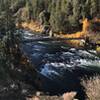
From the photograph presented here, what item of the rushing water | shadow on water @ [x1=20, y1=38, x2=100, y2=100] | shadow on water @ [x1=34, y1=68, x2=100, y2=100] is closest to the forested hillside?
the rushing water

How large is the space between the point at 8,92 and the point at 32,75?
28.4ft

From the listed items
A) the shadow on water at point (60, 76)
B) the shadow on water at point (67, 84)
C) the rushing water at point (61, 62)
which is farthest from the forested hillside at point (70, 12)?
the shadow on water at point (67, 84)

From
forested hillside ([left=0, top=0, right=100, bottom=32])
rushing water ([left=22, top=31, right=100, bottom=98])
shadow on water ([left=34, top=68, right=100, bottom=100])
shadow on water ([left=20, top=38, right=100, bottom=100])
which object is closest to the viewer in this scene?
shadow on water ([left=34, top=68, right=100, bottom=100])

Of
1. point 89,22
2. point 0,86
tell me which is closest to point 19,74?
point 0,86

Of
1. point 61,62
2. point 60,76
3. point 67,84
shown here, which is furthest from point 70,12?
point 67,84

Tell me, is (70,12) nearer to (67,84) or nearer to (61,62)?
(61,62)

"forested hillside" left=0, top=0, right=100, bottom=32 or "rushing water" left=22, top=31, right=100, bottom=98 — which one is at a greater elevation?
"forested hillside" left=0, top=0, right=100, bottom=32

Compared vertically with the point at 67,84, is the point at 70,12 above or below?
above

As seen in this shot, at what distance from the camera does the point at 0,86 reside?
1698 inches

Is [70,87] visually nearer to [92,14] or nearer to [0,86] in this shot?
[0,86]

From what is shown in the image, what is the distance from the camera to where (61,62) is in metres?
63.8

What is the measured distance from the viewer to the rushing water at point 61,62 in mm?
52906

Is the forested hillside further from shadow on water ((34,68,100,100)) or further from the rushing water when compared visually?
shadow on water ((34,68,100,100))

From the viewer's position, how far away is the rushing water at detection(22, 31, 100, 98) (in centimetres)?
5291
